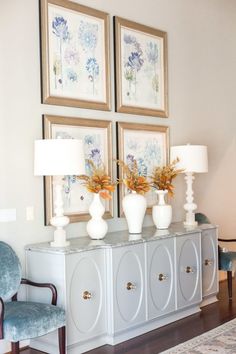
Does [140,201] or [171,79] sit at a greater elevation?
[171,79]

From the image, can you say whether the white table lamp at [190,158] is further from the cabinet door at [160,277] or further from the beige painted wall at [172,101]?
the cabinet door at [160,277]

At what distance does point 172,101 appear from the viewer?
5.43 m

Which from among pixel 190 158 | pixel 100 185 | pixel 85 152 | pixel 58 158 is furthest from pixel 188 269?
pixel 58 158

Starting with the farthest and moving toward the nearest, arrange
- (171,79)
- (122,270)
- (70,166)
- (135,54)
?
1. (171,79)
2. (135,54)
3. (122,270)
4. (70,166)

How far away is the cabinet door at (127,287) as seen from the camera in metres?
3.95

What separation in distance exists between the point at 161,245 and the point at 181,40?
7.91 feet

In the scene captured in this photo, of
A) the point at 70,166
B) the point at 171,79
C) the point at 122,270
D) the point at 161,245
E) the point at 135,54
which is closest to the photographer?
the point at 70,166

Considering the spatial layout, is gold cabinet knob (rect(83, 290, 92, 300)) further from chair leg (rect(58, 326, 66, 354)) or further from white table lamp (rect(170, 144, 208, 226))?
white table lamp (rect(170, 144, 208, 226))

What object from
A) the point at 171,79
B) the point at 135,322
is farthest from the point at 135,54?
the point at 135,322

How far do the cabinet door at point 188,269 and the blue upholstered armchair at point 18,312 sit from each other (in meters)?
1.45

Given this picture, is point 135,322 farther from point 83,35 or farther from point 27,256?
point 83,35

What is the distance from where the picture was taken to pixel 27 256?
3943 mm

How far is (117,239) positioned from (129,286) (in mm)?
406

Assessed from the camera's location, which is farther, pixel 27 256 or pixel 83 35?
pixel 83 35
